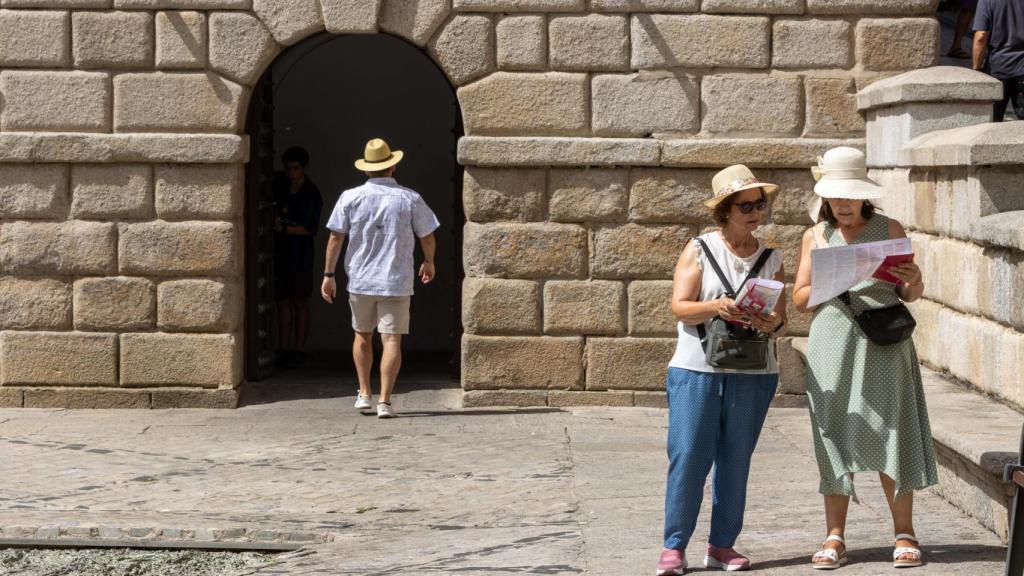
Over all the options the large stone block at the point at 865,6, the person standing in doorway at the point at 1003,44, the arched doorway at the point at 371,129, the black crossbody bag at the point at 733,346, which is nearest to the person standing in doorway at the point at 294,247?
the arched doorway at the point at 371,129

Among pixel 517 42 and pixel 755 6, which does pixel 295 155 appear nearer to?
pixel 517 42

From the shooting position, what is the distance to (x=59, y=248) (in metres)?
10.9

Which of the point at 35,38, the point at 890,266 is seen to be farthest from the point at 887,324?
the point at 35,38

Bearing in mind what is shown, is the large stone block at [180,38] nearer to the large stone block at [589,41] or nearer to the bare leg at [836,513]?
the large stone block at [589,41]

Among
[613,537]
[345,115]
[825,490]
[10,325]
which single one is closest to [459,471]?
[613,537]

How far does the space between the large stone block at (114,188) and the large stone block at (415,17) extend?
1.92m

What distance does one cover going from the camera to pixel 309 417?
34.9 ft

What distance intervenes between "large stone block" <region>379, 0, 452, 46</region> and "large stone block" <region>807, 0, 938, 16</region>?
2.49m

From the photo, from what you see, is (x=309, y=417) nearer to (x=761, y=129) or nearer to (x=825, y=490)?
(x=761, y=129)

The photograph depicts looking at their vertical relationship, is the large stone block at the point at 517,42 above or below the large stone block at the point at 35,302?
above

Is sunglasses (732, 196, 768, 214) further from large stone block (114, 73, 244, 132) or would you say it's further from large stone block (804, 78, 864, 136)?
large stone block (114, 73, 244, 132)

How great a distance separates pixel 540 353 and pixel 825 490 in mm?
4534

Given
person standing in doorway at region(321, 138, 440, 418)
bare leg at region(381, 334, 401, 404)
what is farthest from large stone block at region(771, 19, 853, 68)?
bare leg at region(381, 334, 401, 404)

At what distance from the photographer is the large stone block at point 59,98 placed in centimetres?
1081
